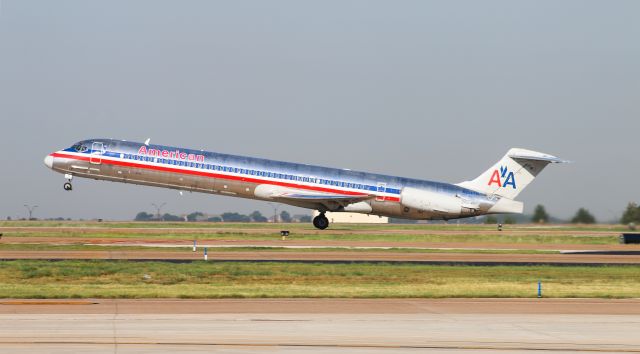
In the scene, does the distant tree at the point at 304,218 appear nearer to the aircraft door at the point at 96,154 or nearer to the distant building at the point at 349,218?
the distant building at the point at 349,218

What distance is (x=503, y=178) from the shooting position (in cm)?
6644

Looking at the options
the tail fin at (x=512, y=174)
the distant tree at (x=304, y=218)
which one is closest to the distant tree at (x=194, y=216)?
the distant tree at (x=304, y=218)

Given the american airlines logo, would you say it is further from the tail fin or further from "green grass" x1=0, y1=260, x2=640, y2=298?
"green grass" x1=0, y1=260, x2=640, y2=298

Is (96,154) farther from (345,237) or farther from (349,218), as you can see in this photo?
(349,218)

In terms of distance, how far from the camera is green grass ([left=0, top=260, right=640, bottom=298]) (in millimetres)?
29438

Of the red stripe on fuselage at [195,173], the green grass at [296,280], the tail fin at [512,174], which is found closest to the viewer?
the green grass at [296,280]

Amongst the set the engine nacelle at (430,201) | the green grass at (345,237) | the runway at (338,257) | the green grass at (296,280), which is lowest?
the green grass at (296,280)

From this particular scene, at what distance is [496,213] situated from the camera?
67.1 m

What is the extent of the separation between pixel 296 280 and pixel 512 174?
36073mm

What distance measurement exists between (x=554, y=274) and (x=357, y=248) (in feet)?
49.9

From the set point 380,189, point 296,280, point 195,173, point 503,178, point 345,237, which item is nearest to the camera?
point 296,280

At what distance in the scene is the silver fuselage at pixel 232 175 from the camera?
6147 centimetres
